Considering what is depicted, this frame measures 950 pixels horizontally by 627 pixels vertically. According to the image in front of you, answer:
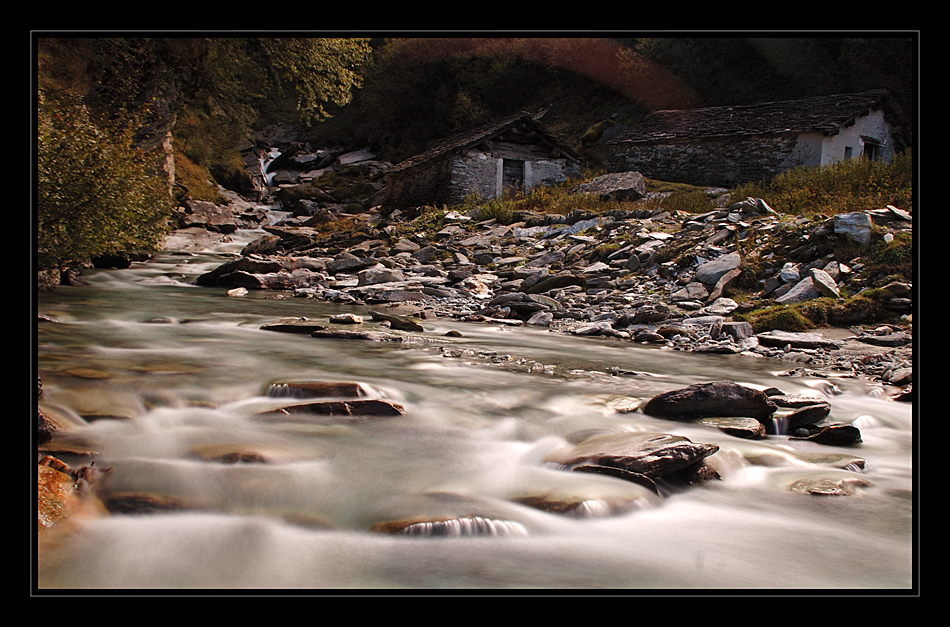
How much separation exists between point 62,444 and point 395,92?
3873cm

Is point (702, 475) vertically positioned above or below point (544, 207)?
below

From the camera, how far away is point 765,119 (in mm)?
25734

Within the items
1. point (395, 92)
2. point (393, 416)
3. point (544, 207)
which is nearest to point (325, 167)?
point (395, 92)

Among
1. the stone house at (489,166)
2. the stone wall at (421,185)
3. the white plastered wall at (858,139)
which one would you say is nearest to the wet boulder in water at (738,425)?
the stone house at (489,166)

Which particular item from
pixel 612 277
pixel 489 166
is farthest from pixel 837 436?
pixel 489 166

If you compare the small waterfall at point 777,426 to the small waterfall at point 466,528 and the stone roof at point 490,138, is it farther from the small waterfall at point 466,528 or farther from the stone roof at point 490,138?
the stone roof at point 490,138

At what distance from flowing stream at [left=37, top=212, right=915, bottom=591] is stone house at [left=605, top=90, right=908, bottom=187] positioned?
2086 cm

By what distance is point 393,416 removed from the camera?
15.6 feet

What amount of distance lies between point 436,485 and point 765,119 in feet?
87.8

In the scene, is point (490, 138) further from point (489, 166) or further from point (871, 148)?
point (871, 148)

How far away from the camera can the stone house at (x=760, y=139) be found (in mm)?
23797

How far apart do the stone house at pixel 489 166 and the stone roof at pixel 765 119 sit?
5.15 m
